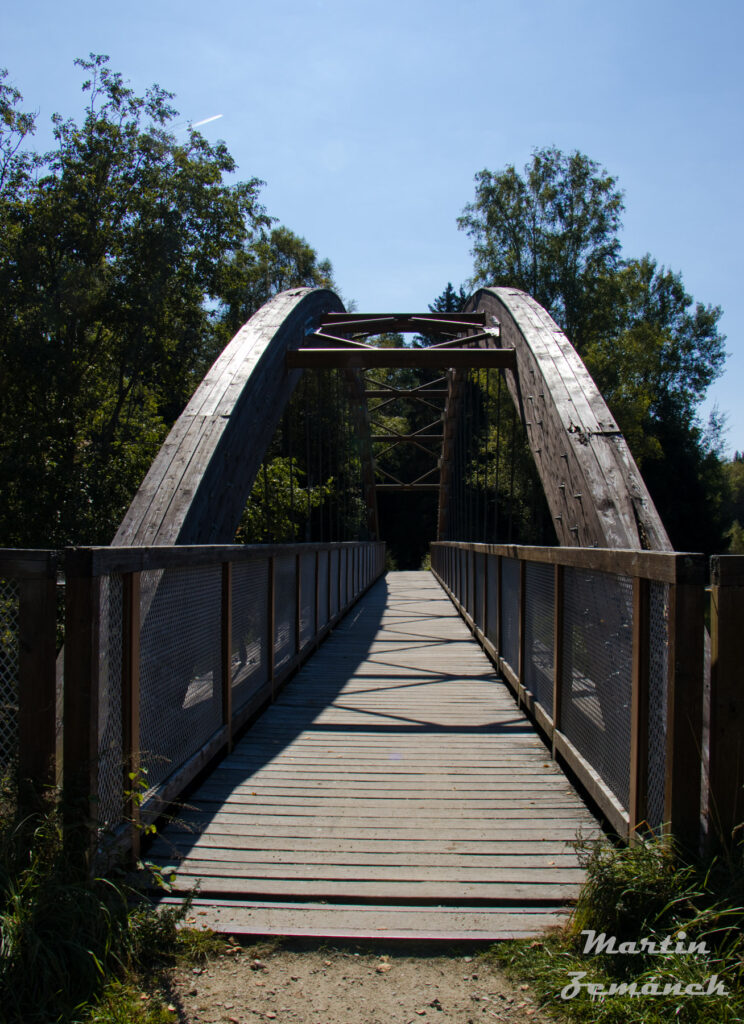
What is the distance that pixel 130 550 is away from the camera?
2.63 metres

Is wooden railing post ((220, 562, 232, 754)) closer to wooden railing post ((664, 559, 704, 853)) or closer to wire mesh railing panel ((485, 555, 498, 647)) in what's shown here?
wooden railing post ((664, 559, 704, 853))

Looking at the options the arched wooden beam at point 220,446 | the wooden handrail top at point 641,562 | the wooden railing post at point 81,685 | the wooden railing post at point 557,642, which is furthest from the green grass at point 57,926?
the arched wooden beam at point 220,446

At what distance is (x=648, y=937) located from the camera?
2.03 metres

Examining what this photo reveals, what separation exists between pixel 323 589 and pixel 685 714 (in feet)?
20.0

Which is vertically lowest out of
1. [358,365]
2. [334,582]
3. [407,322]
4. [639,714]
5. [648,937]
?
[648,937]

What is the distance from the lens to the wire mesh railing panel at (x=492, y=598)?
6.46 m

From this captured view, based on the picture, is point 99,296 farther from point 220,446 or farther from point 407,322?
point 220,446

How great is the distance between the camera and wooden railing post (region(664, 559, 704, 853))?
2.19 m

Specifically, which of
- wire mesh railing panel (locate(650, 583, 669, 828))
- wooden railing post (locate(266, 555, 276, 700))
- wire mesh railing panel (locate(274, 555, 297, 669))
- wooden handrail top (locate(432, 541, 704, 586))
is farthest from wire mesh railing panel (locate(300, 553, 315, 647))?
wire mesh railing panel (locate(650, 583, 669, 828))

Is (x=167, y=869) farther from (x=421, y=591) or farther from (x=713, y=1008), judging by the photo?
(x=421, y=591)

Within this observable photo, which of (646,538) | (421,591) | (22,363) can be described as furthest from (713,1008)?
(421,591)

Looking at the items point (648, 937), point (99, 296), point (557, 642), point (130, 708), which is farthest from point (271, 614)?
point (99, 296)

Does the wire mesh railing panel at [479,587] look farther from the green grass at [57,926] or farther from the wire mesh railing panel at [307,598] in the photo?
the green grass at [57,926]

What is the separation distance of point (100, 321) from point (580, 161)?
57.3 feet
